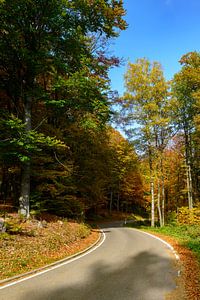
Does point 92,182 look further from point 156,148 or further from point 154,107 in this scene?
point 154,107

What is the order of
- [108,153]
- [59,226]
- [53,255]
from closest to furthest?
[53,255] → [59,226] → [108,153]

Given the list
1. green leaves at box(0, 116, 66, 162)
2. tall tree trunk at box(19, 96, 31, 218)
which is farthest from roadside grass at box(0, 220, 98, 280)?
green leaves at box(0, 116, 66, 162)

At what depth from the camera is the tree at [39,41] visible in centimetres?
1191

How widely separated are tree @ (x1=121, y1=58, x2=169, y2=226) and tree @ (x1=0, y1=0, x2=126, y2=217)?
738 centimetres

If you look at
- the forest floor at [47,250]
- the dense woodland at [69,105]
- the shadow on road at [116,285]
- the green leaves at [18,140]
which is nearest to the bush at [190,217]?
the dense woodland at [69,105]

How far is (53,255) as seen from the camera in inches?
390

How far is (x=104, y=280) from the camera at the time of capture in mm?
7074

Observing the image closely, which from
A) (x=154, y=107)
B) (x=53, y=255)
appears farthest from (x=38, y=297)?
(x=154, y=107)

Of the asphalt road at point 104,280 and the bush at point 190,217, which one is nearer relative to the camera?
the asphalt road at point 104,280

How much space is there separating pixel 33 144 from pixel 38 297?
7279mm

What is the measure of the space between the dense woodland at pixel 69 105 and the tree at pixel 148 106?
10cm

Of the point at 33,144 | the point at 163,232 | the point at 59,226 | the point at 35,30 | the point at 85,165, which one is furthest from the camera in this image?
the point at 85,165

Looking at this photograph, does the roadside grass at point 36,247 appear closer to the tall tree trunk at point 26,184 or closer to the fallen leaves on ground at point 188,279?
the tall tree trunk at point 26,184

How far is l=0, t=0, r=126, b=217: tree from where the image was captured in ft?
39.1
